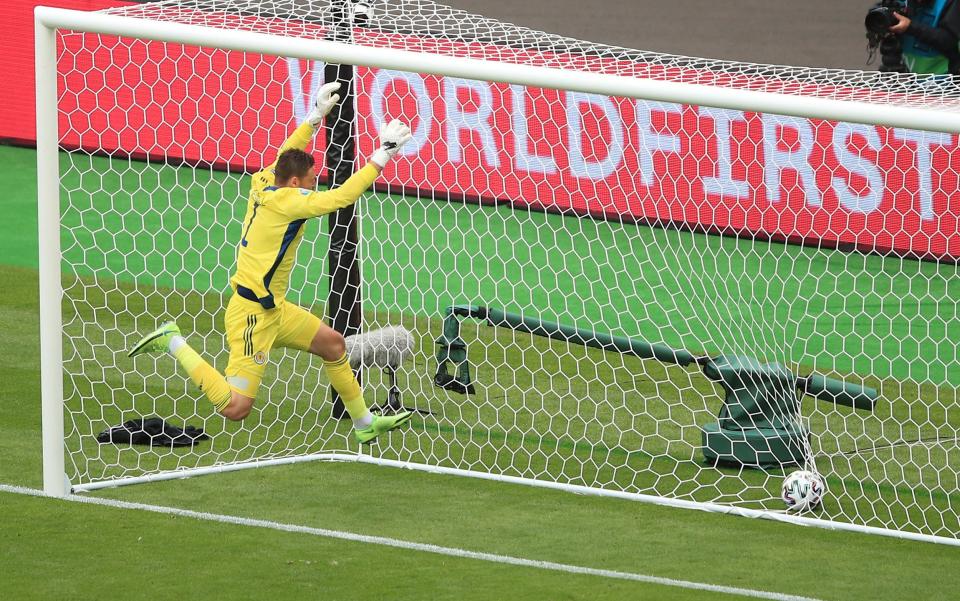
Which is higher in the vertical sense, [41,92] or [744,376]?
[41,92]

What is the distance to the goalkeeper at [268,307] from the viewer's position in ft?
21.5

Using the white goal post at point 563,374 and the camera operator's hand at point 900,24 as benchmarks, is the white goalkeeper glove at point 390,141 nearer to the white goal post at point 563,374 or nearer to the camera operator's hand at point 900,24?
the white goal post at point 563,374

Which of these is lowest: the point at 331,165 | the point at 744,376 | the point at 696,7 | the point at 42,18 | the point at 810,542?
the point at 810,542

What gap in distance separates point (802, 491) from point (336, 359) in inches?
86.7

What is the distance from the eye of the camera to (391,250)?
975 cm

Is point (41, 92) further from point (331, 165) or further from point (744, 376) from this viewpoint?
point (744, 376)

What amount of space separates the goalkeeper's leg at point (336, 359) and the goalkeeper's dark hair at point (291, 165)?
610 mm

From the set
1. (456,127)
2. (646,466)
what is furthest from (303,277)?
(646,466)

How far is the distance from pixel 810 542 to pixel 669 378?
7.70 feet

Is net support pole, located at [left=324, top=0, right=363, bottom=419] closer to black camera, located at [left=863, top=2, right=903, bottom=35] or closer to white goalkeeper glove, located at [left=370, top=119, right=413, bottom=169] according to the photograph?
white goalkeeper glove, located at [left=370, top=119, right=413, bottom=169]

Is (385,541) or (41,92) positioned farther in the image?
(41,92)

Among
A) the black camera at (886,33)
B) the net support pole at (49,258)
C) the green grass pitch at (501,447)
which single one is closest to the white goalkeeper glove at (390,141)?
the net support pole at (49,258)

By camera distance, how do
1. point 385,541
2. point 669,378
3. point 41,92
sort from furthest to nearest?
point 669,378 < point 41,92 < point 385,541

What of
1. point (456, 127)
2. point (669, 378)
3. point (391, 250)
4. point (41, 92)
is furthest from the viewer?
point (456, 127)
